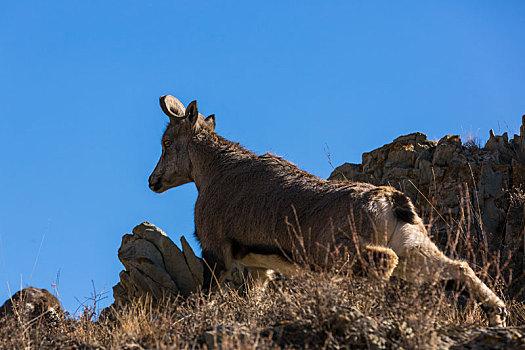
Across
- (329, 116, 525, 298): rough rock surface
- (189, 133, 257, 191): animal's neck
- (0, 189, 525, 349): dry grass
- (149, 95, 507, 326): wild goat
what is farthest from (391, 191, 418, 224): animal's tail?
(329, 116, 525, 298): rough rock surface

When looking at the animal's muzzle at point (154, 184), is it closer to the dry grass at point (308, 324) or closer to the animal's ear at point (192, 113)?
the animal's ear at point (192, 113)

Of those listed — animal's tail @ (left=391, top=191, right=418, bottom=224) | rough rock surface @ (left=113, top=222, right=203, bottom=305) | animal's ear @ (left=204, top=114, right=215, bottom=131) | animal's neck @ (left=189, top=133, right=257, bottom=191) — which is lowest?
animal's tail @ (left=391, top=191, right=418, bottom=224)

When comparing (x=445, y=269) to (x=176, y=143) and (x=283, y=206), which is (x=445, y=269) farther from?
(x=176, y=143)

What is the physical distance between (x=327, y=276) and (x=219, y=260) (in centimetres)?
277

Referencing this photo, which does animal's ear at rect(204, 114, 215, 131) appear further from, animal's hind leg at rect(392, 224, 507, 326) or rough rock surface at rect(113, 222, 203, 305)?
animal's hind leg at rect(392, 224, 507, 326)

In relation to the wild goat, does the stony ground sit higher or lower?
lower

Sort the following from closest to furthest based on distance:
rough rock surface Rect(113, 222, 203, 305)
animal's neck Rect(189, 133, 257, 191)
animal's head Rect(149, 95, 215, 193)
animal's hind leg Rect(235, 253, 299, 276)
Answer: animal's hind leg Rect(235, 253, 299, 276)
animal's neck Rect(189, 133, 257, 191)
animal's head Rect(149, 95, 215, 193)
rough rock surface Rect(113, 222, 203, 305)

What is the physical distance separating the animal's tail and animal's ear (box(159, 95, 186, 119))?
14.8 feet

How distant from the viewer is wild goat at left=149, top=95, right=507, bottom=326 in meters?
6.79

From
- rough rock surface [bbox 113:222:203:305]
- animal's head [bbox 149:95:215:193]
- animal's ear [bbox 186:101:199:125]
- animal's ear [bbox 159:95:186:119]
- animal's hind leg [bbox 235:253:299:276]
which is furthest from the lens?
animal's ear [bbox 159:95:186:119]

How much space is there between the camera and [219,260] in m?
8.58

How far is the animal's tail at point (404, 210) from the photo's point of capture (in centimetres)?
688

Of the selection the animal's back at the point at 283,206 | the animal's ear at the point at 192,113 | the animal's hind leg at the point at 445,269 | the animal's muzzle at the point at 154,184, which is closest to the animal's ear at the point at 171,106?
the animal's ear at the point at 192,113

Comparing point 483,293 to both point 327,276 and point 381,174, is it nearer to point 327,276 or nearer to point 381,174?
point 327,276
